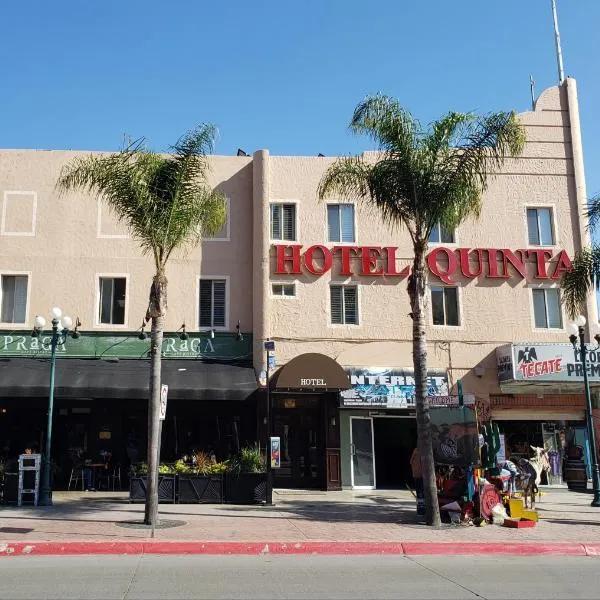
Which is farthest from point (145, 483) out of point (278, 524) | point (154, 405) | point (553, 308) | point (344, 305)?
point (553, 308)

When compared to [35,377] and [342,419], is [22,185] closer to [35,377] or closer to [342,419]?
[35,377]

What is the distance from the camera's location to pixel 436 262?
2166cm

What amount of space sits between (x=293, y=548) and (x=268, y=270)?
36.3ft

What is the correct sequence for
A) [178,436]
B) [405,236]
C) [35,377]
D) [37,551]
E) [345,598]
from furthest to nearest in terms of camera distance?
1. [405,236]
2. [178,436]
3. [35,377]
4. [37,551]
5. [345,598]

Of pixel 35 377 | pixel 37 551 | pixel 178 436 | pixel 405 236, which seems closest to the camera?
pixel 37 551

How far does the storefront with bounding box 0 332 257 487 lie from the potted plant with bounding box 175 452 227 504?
3302 mm

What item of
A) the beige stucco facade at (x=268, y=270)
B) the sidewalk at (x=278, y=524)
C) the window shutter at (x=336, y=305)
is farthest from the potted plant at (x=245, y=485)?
the window shutter at (x=336, y=305)

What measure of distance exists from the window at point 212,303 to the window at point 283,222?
231 centimetres

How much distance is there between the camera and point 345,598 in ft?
24.4

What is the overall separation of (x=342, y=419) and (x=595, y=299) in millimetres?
8975

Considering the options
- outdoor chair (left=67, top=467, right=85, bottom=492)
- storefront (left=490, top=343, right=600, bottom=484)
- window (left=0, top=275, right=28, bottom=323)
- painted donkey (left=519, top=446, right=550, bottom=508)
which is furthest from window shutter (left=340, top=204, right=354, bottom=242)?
→ outdoor chair (left=67, top=467, right=85, bottom=492)

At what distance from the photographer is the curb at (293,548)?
33.9 feet

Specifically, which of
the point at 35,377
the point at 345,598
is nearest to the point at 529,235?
the point at 35,377

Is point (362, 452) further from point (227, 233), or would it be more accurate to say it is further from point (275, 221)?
point (227, 233)
